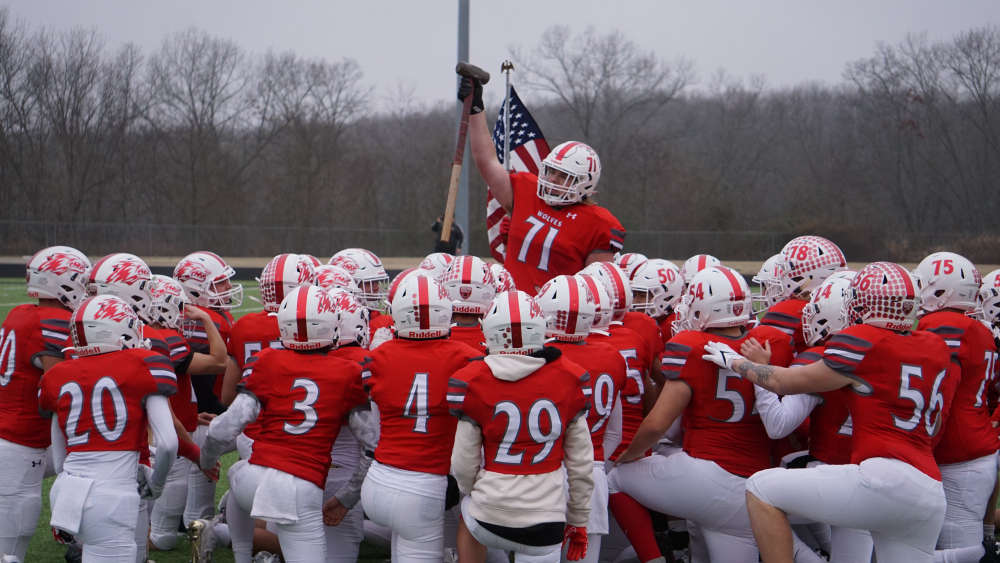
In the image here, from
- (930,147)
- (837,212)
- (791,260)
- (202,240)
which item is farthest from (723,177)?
(791,260)

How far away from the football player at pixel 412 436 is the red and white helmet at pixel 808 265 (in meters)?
2.48

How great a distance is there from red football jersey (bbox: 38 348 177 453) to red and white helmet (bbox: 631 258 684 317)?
3131mm

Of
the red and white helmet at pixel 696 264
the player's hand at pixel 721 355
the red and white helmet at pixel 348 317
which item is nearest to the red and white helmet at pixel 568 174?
the red and white helmet at pixel 696 264

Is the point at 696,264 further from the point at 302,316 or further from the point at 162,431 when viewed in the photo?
the point at 162,431

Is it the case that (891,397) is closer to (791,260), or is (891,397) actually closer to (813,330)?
(813,330)

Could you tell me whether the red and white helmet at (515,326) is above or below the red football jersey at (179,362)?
above

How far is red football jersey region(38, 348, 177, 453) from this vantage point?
4.54m

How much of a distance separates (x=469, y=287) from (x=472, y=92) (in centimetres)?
196

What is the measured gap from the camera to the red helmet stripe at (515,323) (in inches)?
169

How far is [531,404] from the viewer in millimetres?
4211

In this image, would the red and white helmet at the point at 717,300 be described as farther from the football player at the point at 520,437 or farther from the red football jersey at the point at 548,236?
the red football jersey at the point at 548,236

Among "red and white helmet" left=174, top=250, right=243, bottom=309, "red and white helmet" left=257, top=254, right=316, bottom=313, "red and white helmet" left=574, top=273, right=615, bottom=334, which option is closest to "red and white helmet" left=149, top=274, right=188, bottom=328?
"red and white helmet" left=174, top=250, right=243, bottom=309

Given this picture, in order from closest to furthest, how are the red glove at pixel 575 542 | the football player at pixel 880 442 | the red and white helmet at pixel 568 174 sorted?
the football player at pixel 880 442 → the red glove at pixel 575 542 → the red and white helmet at pixel 568 174

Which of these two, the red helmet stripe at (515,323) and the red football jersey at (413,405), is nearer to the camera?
Answer: the red helmet stripe at (515,323)
